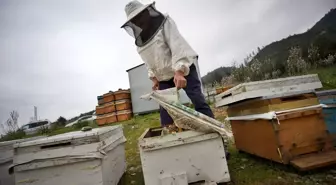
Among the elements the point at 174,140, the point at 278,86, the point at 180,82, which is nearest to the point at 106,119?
the point at 180,82

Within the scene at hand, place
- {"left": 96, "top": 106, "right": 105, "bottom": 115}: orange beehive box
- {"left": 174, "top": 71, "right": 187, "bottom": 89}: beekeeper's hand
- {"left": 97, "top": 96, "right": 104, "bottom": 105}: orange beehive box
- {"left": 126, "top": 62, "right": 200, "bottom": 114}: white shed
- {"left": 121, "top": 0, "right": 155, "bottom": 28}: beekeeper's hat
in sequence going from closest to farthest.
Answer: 1. {"left": 174, "top": 71, "right": 187, "bottom": 89}: beekeeper's hand
2. {"left": 121, "top": 0, "right": 155, "bottom": 28}: beekeeper's hat
3. {"left": 126, "top": 62, "right": 200, "bottom": 114}: white shed
4. {"left": 96, "top": 106, "right": 105, "bottom": 115}: orange beehive box
5. {"left": 97, "top": 96, "right": 104, "bottom": 105}: orange beehive box

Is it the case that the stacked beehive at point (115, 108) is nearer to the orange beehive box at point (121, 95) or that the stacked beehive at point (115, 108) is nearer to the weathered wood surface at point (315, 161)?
the orange beehive box at point (121, 95)

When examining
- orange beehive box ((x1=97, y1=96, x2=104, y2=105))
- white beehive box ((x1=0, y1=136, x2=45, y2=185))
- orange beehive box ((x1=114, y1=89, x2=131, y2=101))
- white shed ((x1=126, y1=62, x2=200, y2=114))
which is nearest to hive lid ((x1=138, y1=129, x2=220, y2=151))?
white beehive box ((x1=0, y1=136, x2=45, y2=185))

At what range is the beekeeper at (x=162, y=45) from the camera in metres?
2.06

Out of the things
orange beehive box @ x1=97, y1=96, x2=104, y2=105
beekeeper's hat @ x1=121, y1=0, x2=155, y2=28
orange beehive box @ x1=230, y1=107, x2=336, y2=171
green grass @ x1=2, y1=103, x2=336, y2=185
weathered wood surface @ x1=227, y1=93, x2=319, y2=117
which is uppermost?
orange beehive box @ x1=97, y1=96, x2=104, y2=105

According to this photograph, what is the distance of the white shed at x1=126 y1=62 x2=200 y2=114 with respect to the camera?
31.7 ft

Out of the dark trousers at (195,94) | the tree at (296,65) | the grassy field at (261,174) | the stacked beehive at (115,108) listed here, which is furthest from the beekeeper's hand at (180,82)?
the tree at (296,65)

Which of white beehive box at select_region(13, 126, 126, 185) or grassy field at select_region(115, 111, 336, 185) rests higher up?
white beehive box at select_region(13, 126, 126, 185)

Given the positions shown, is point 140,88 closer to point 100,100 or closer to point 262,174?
point 100,100

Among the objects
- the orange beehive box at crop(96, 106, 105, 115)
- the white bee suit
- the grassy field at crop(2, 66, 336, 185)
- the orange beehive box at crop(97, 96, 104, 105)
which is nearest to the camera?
the grassy field at crop(2, 66, 336, 185)

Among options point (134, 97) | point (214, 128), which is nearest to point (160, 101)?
point (214, 128)

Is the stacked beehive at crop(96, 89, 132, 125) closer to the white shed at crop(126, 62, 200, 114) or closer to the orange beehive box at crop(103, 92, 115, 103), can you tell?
the orange beehive box at crop(103, 92, 115, 103)

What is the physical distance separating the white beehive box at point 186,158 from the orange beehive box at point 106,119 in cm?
870

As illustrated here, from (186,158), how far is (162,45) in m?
1.21
